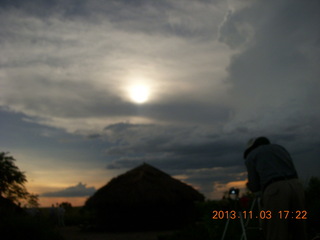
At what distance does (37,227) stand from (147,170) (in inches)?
472

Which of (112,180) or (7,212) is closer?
(7,212)

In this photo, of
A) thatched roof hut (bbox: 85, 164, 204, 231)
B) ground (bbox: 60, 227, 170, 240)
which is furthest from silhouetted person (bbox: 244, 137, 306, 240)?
thatched roof hut (bbox: 85, 164, 204, 231)

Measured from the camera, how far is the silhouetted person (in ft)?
16.6

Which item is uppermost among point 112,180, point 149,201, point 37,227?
point 112,180

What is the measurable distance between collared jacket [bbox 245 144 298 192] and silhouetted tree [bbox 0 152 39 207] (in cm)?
2080

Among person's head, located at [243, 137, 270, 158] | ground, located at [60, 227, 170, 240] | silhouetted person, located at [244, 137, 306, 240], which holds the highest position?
person's head, located at [243, 137, 270, 158]

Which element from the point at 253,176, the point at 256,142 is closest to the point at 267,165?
the point at 253,176

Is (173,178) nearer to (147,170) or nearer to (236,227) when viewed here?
(147,170)

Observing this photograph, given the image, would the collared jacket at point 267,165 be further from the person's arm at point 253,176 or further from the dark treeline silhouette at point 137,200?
the dark treeline silhouette at point 137,200

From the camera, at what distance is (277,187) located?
507cm

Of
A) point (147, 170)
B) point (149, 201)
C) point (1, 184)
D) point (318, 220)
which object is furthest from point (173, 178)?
point (318, 220)

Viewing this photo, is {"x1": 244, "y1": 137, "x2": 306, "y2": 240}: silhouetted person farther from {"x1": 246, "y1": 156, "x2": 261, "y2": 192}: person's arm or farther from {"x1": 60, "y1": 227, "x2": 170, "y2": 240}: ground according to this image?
{"x1": 60, "y1": 227, "x2": 170, "y2": 240}: ground

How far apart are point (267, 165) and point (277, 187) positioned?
360mm

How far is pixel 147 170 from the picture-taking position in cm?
2297
